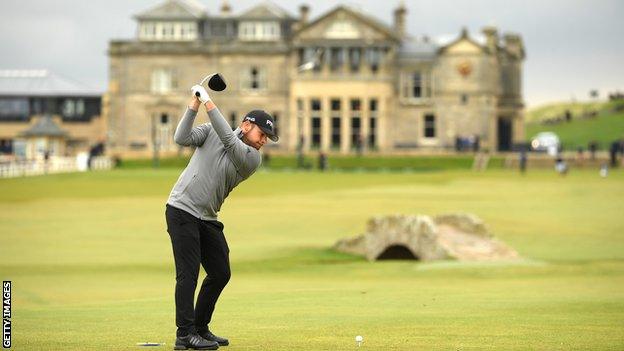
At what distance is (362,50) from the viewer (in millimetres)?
118875

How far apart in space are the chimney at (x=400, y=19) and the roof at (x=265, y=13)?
1022 cm

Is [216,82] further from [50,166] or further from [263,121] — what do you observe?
[50,166]

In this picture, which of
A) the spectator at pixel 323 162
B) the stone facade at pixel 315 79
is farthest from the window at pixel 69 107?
the spectator at pixel 323 162

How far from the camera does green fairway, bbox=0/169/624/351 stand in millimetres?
16078

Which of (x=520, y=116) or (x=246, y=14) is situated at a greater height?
(x=246, y=14)

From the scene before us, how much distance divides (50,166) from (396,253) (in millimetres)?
66011

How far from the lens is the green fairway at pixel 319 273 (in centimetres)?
1608

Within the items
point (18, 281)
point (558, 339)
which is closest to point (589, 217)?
point (18, 281)

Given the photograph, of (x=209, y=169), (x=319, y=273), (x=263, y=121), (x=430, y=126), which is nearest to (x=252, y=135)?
(x=263, y=121)

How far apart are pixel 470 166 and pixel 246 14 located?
1215 inches

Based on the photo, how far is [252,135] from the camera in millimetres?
15258

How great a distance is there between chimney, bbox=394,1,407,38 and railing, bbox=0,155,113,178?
31598 millimetres

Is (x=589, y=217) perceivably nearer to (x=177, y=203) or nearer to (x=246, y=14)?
(x=177, y=203)

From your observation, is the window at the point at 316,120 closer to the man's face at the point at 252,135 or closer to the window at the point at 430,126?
the window at the point at 430,126
